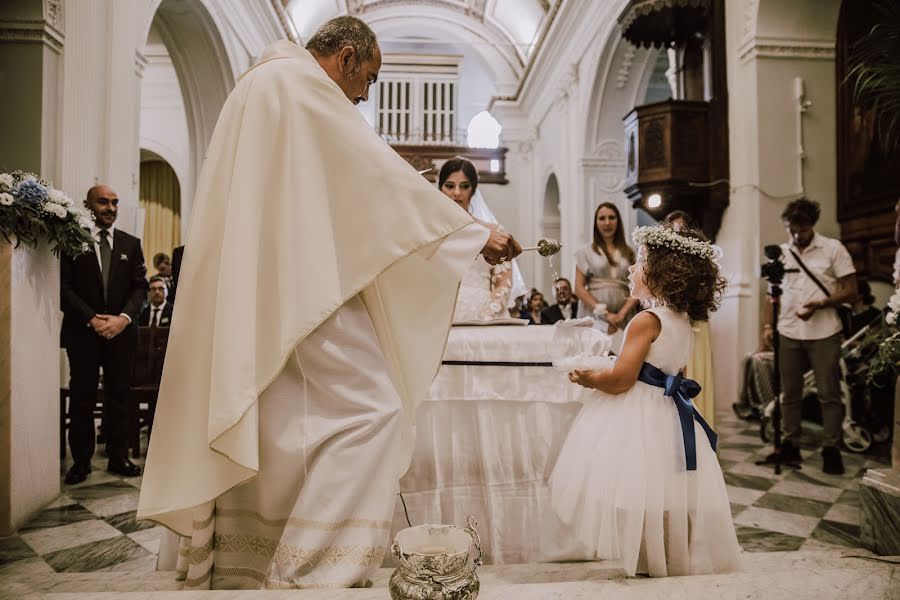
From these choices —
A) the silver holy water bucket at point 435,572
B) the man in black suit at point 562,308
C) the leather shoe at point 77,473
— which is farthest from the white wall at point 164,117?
the silver holy water bucket at point 435,572

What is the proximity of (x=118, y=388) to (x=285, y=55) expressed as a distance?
2.99 metres

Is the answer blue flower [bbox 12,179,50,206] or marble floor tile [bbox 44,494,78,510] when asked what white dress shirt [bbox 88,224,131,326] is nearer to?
blue flower [bbox 12,179,50,206]

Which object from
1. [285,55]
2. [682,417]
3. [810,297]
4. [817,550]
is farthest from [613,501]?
[810,297]

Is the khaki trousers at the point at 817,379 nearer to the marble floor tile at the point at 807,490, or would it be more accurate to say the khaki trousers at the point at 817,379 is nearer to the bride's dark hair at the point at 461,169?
the marble floor tile at the point at 807,490

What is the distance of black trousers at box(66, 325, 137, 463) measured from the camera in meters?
3.97

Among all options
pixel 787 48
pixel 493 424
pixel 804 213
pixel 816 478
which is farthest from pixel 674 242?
pixel 787 48

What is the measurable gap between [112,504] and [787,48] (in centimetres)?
679

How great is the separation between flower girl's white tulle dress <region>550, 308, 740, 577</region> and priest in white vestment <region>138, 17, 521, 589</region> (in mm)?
650

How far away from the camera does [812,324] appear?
172 inches

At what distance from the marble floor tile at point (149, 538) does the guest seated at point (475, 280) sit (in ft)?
5.97

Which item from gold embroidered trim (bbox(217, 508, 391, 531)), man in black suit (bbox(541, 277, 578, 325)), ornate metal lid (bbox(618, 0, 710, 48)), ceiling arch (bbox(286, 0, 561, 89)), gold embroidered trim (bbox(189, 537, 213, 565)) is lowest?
gold embroidered trim (bbox(189, 537, 213, 565))

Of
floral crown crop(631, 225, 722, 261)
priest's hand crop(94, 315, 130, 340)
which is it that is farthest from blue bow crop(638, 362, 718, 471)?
priest's hand crop(94, 315, 130, 340)

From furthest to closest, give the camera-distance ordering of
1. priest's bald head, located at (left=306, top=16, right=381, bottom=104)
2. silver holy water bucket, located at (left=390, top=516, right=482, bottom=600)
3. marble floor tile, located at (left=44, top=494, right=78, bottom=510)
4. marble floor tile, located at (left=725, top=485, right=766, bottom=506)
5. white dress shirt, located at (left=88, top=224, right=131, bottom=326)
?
white dress shirt, located at (left=88, top=224, right=131, bottom=326)
marble floor tile, located at (left=725, top=485, right=766, bottom=506)
marble floor tile, located at (left=44, top=494, right=78, bottom=510)
priest's bald head, located at (left=306, top=16, right=381, bottom=104)
silver holy water bucket, located at (left=390, top=516, right=482, bottom=600)

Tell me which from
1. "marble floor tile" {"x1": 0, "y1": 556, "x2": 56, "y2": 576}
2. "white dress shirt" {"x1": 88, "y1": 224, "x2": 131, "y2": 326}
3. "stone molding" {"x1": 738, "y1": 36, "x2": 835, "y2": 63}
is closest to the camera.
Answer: "marble floor tile" {"x1": 0, "y1": 556, "x2": 56, "y2": 576}
